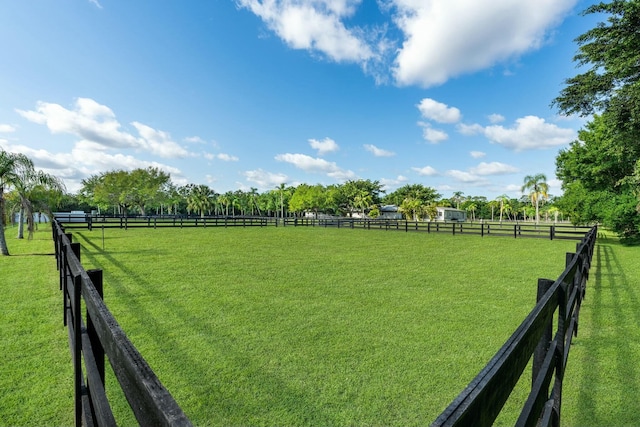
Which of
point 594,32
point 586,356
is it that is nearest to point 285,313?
point 586,356

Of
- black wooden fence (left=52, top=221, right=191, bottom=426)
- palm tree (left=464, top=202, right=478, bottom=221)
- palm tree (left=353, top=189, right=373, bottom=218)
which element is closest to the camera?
black wooden fence (left=52, top=221, right=191, bottom=426)

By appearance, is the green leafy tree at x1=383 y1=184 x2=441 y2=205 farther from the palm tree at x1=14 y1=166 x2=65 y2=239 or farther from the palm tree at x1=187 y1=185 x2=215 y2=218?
the palm tree at x1=14 y1=166 x2=65 y2=239

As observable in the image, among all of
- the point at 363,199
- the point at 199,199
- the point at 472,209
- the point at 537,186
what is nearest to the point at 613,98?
the point at 537,186

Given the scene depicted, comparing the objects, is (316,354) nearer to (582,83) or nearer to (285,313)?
(285,313)

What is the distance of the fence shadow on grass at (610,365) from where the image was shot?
273 centimetres

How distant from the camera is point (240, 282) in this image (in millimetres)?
7066

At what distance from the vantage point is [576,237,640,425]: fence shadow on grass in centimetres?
273

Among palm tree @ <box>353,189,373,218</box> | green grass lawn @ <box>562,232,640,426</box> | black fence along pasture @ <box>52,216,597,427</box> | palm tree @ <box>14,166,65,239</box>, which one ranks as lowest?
green grass lawn @ <box>562,232,640,426</box>

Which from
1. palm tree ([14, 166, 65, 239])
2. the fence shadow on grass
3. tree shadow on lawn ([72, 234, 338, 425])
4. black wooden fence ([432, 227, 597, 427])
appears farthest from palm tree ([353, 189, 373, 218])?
black wooden fence ([432, 227, 597, 427])

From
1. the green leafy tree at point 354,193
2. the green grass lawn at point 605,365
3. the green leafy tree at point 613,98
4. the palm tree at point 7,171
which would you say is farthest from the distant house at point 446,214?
the palm tree at point 7,171

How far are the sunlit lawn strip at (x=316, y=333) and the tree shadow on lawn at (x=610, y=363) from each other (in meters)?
0.84

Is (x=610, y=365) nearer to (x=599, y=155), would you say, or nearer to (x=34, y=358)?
(x=34, y=358)

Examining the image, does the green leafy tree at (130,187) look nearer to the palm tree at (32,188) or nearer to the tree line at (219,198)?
the tree line at (219,198)

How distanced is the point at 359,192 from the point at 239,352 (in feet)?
234
